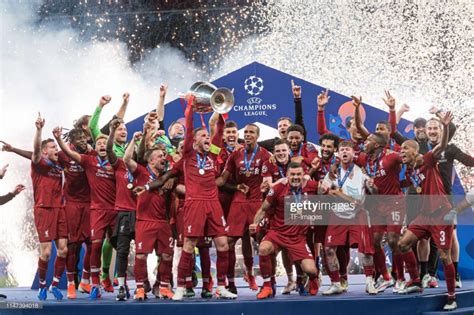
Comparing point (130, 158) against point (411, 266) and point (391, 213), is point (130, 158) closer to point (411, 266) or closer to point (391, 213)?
point (391, 213)

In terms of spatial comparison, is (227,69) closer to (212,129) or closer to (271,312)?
(212,129)

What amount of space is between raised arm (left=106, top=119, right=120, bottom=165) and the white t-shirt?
5.94 feet

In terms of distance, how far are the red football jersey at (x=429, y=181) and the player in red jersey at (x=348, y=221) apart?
395 millimetres

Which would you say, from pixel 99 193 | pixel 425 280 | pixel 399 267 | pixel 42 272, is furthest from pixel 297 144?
pixel 42 272

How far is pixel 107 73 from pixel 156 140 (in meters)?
3.17

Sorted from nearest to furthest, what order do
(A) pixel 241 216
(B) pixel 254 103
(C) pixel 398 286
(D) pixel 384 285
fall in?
(C) pixel 398 286
(D) pixel 384 285
(A) pixel 241 216
(B) pixel 254 103

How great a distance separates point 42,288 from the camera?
26.3 ft

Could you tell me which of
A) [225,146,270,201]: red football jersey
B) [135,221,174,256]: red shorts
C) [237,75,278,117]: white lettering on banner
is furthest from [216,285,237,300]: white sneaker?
[237,75,278,117]: white lettering on banner

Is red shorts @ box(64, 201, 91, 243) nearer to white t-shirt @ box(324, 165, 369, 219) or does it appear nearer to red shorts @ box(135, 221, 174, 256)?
red shorts @ box(135, 221, 174, 256)

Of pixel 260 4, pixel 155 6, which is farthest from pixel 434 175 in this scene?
pixel 155 6

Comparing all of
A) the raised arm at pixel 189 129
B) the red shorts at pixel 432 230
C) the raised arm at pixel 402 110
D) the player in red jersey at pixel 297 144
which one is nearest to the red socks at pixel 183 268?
the raised arm at pixel 189 129

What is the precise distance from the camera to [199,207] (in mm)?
7477

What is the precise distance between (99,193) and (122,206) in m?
0.27

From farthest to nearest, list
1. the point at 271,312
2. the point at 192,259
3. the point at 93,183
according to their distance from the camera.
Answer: the point at 93,183
the point at 192,259
the point at 271,312
